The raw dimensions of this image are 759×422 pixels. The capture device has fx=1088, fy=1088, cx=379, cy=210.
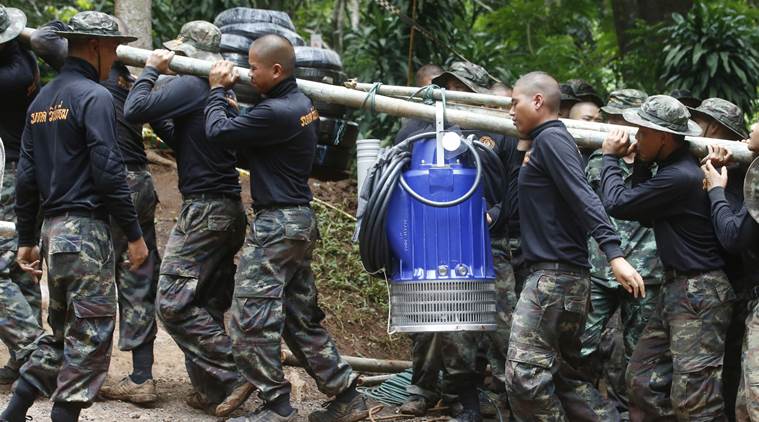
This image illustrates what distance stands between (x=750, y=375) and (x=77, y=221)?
12.8 ft

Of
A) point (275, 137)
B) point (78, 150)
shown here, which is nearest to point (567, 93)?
point (275, 137)

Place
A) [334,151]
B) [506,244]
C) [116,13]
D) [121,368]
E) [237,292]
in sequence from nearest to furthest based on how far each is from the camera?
1. [237,292]
2. [506,244]
3. [121,368]
4. [116,13]
5. [334,151]

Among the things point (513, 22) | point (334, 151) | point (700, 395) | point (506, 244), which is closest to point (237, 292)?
point (506, 244)

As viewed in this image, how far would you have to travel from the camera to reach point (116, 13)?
415 inches

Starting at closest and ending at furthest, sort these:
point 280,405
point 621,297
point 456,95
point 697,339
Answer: point 697,339 → point 280,405 → point 456,95 → point 621,297

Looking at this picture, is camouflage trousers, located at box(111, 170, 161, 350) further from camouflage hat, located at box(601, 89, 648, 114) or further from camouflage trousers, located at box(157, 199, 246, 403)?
camouflage hat, located at box(601, 89, 648, 114)

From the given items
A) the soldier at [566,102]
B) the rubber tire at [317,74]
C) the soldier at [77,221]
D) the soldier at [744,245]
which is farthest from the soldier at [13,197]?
the soldier at [744,245]

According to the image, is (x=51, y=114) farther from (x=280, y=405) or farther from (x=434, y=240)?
(x=434, y=240)

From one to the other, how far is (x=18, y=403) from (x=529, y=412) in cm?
297

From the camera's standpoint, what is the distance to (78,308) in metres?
6.30

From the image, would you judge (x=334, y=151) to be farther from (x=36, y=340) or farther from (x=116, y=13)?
(x=36, y=340)

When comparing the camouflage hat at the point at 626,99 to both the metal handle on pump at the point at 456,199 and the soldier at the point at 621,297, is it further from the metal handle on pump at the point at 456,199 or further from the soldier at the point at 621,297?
the metal handle on pump at the point at 456,199

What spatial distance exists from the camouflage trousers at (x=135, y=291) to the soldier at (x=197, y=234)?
42 centimetres

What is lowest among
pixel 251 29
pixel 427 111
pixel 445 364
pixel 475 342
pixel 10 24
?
pixel 445 364
